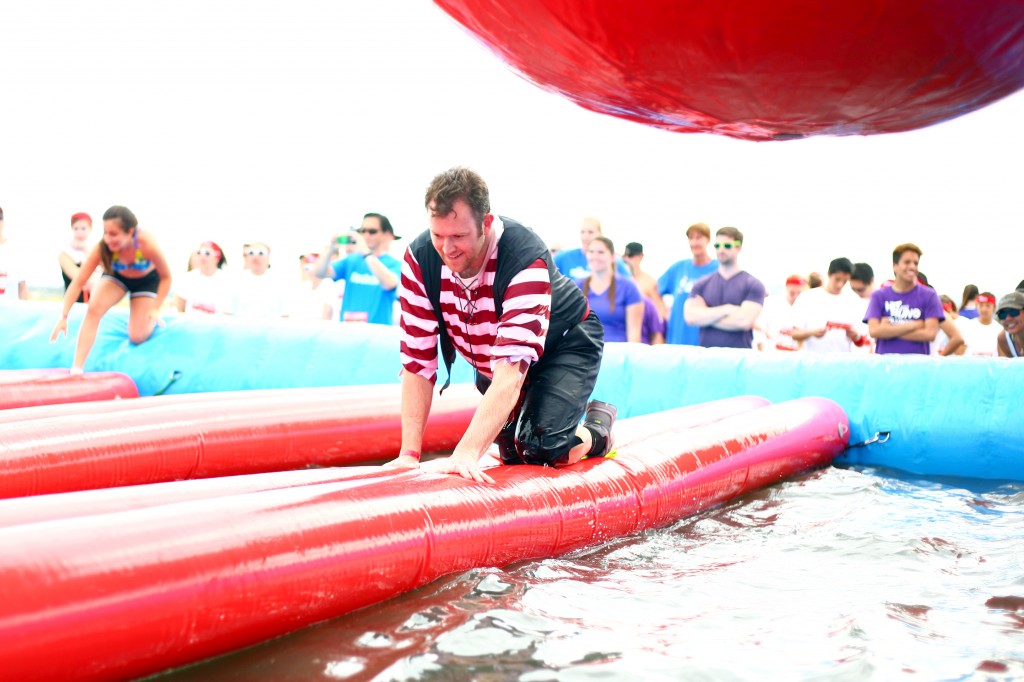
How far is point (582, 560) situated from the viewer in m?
2.53

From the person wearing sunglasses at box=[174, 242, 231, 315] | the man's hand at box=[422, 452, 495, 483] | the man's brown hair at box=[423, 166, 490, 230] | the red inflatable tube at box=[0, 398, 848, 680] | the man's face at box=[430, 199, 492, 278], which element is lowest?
the red inflatable tube at box=[0, 398, 848, 680]

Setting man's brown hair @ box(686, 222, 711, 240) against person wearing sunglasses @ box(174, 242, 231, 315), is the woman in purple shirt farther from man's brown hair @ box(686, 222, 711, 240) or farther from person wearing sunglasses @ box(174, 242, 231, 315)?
person wearing sunglasses @ box(174, 242, 231, 315)

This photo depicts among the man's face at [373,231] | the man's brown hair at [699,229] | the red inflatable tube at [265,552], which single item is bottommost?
the red inflatable tube at [265,552]

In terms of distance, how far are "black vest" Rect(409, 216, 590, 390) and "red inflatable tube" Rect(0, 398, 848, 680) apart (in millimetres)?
418

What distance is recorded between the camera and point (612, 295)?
5.29m

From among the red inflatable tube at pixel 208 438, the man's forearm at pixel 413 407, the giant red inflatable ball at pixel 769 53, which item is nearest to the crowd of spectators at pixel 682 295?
the red inflatable tube at pixel 208 438

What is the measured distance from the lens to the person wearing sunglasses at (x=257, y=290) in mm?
7098

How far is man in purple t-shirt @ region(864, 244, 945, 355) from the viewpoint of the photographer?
497cm

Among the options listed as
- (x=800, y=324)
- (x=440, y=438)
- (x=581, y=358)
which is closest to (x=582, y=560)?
(x=581, y=358)

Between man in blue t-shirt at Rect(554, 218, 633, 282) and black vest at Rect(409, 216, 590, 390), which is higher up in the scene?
man in blue t-shirt at Rect(554, 218, 633, 282)

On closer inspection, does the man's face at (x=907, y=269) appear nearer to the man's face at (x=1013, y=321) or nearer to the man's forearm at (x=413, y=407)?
the man's face at (x=1013, y=321)

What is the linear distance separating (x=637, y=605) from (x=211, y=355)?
13.4 ft

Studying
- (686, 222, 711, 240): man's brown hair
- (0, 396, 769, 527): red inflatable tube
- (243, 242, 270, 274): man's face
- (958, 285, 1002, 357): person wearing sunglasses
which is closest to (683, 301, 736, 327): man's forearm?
(686, 222, 711, 240): man's brown hair

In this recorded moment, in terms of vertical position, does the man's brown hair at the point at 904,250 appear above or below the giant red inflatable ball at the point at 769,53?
above
